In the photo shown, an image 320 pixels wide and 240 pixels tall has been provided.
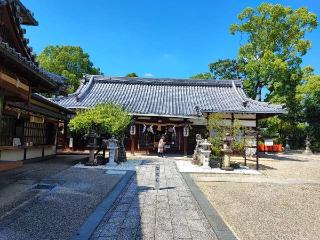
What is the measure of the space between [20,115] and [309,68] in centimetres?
3102

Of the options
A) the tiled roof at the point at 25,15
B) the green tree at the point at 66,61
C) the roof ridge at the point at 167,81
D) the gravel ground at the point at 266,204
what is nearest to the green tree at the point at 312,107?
the roof ridge at the point at 167,81

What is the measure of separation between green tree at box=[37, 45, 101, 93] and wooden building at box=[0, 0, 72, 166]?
19.8 m

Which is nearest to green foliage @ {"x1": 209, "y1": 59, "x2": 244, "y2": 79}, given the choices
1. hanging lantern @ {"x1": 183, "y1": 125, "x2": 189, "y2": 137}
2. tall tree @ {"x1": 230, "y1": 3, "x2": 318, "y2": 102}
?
tall tree @ {"x1": 230, "y1": 3, "x2": 318, "y2": 102}

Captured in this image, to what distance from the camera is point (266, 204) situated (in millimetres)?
8695

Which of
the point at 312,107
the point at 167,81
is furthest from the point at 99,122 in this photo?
the point at 312,107

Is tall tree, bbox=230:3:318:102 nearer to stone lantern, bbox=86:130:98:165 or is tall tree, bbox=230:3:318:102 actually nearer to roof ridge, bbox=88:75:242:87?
roof ridge, bbox=88:75:242:87

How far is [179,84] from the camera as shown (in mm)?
29625

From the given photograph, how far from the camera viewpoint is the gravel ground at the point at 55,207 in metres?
5.72

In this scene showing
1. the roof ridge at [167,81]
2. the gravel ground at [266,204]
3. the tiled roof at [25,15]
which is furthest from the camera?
the roof ridge at [167,81]

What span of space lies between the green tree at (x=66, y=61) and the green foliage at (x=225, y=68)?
16349 mm

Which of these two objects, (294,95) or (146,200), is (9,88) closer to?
(146,200)

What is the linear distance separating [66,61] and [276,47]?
24.4m

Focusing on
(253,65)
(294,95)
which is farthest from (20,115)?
(294,95)

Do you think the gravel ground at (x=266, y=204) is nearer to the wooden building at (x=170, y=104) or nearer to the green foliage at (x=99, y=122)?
the green foliage at (x=99, y=122)
